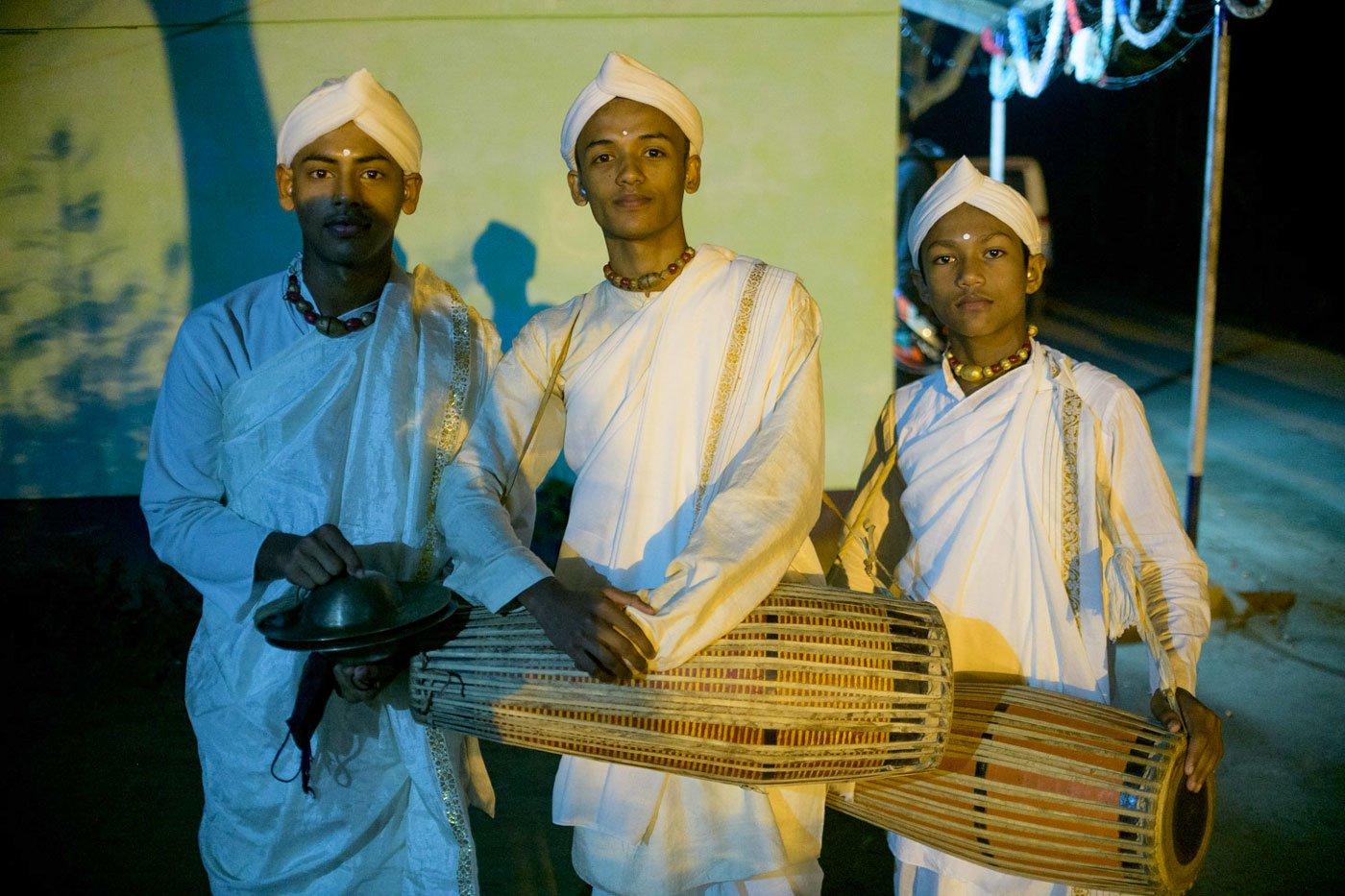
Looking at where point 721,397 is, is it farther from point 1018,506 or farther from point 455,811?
point 455,811

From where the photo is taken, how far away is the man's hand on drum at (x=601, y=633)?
2.00 meters

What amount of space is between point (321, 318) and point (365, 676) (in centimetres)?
87

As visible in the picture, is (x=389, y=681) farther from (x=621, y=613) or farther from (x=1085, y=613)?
(x=1085, y=613)

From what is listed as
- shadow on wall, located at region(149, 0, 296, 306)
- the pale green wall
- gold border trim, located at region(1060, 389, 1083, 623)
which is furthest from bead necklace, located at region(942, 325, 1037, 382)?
shadow on wall, located at region(149, 0, 296, 306)

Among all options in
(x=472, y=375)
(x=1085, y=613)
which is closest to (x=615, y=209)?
(x=472, y=375)

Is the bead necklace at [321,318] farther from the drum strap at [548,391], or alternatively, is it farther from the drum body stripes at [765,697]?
the drum body stripes at [765,697]

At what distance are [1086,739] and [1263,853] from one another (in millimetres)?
1777

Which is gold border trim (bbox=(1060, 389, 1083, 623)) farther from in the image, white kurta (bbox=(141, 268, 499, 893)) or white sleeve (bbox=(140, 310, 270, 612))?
white sleeve (bbox=(140, 310, 270, 612))

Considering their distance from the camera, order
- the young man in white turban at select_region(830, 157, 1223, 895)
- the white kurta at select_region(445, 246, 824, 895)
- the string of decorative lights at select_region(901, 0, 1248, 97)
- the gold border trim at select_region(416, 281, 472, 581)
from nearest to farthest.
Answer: the white kurta at select_region(445, 246, 824, 895) → the young man in white turban at select_region(830, 157, 1223, 895) → the gold border trim at select_region(416, 281, 472, 581) → the string of decorative lights at select_region(901, 0, 1248, 97)

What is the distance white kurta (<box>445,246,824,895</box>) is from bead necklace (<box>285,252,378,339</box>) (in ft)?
1.59

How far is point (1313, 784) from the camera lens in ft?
13.1

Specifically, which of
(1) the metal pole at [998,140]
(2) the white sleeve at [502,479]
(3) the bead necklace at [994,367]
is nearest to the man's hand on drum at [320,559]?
(2) the white sleeve at [502,479]

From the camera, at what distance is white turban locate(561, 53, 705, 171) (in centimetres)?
236

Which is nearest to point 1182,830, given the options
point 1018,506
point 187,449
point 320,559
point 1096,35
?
point 1018,506
